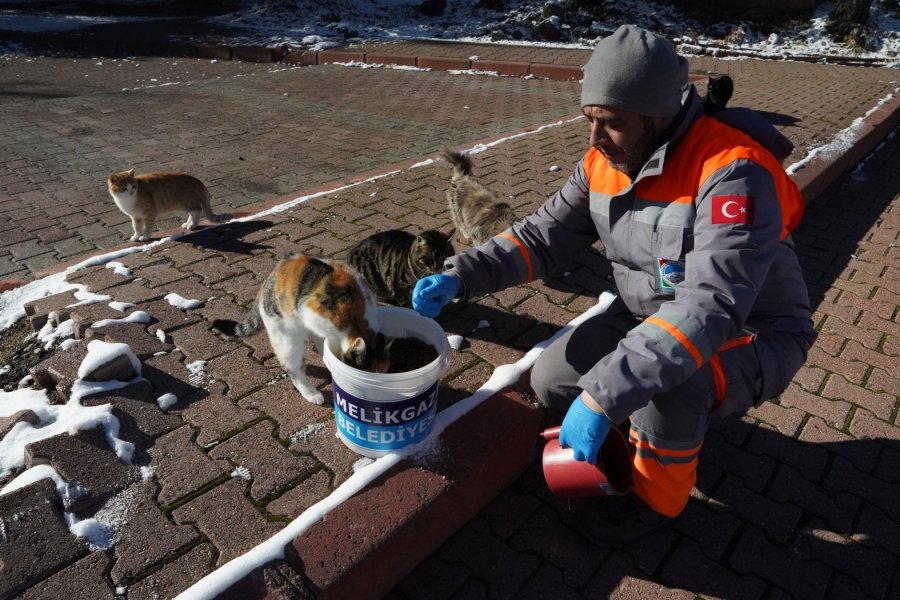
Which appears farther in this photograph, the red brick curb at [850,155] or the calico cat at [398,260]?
the red brick curb at [850,155]

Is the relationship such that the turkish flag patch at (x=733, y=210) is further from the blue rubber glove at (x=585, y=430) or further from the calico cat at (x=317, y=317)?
the calico cat at (x=317, y=317)

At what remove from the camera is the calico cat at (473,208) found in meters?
4.32

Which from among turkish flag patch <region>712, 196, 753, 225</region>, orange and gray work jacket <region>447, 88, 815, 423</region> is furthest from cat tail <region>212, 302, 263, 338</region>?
turkish flag patch <region>712, 196, 753, 225</region>

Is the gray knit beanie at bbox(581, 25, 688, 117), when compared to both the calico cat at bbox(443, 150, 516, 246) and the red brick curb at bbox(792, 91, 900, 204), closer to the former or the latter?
the calico cat at bbox(443, 150, 516, 246)

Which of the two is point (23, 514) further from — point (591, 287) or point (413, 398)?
point (591, 287)

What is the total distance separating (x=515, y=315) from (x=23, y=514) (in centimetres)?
268

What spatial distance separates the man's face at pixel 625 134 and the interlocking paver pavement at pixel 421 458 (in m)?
1.28

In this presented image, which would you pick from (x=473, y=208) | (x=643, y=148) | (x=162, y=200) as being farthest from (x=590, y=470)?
(x=162, y=200)

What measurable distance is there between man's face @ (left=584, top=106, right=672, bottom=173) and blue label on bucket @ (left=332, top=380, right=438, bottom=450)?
3.96ft

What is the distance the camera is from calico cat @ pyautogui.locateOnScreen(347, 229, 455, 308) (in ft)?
11.7

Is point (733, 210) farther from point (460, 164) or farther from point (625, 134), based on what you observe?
point (460, 164)

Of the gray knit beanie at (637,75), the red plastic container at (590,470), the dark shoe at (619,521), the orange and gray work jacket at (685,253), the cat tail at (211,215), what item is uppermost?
the gray knit beanie at (637,75)

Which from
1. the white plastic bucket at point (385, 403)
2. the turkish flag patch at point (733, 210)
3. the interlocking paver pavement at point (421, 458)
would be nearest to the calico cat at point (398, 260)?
the interlocking paver pavement at point (421, 458)

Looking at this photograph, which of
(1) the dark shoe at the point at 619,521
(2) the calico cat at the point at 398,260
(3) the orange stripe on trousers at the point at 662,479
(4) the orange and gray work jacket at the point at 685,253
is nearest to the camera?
(4) the orange and gray work jacket at the point at 685,253
